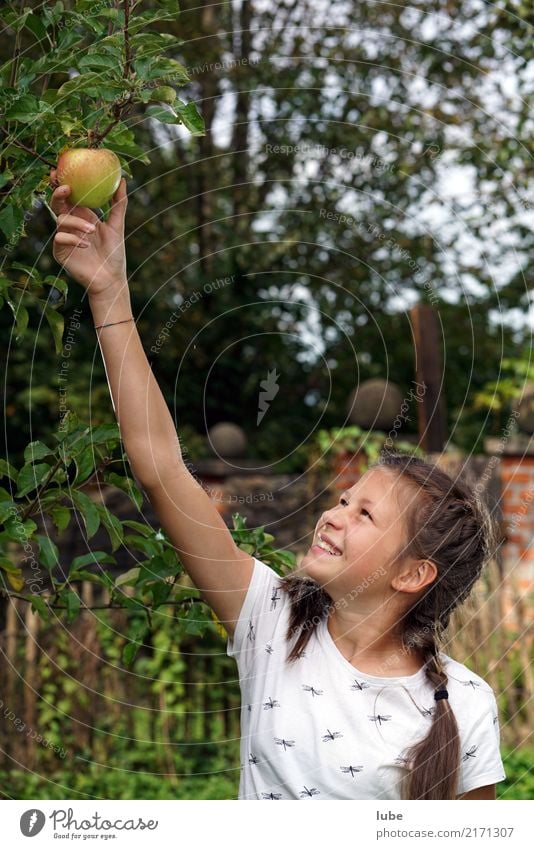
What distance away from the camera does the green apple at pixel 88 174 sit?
1.26m

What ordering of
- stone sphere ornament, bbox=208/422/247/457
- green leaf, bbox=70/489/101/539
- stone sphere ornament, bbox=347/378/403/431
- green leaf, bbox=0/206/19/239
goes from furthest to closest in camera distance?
stone sphere ornament, bbox=208/422/247/457, stone sphere ornament, bbox=347/378/403/431, green leaf, bbox=70/489/101/539, green leaf, bbox=0/206/19/239

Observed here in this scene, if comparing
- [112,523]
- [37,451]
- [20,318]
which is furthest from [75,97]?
[112,523]

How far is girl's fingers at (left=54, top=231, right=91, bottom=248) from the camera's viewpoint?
1.27 meters

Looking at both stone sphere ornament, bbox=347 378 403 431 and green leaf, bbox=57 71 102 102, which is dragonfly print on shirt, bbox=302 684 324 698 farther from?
stone sphere ornament, bbox=347 378 403 431

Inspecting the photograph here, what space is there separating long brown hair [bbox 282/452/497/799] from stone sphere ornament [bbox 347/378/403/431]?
385 cm

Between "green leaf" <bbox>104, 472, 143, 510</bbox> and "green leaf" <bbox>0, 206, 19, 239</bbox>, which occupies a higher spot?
"green leaf" <bbox>0, 206, 19, 239</bbox>

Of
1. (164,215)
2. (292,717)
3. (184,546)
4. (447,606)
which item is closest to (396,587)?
(447,606)

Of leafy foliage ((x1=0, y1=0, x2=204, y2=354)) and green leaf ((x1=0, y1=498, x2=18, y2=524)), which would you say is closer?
leafy foliage ((x1=0, y1=0, x2=204, y2=354))

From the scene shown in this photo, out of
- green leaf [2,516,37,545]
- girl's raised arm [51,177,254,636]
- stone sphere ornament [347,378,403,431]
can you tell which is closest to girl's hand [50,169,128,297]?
girl's raised arm [51,177,254,636]

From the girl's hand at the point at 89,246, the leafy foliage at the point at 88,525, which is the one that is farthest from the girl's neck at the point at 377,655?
the girl's hand at the point at 89,246

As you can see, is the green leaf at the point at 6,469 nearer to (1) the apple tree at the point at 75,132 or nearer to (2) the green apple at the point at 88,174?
(1) the apple tree at the point at 75,132

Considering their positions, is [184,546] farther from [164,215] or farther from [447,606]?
[164,215]

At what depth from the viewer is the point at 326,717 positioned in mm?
1456

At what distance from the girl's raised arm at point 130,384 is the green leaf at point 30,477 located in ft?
0.71
